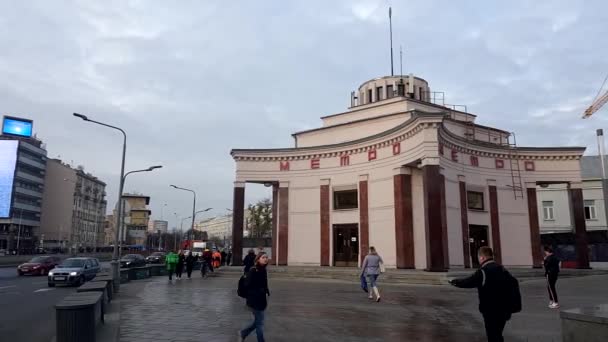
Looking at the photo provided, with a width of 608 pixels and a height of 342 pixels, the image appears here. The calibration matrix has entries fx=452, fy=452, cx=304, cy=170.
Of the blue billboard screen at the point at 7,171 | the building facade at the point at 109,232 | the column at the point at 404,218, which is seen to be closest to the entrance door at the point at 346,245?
the column at the point at 404,218

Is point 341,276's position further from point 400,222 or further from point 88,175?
point 88,175

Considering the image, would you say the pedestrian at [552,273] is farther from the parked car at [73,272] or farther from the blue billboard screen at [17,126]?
the blue billboard screen at [17,126]

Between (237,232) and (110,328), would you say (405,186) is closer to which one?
(237,232)

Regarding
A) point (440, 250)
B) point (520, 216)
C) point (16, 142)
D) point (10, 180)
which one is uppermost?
point (16, 142)

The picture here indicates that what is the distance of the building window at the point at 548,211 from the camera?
49531mm

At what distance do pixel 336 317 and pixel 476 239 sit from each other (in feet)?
69.6

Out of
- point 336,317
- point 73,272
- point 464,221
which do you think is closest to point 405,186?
point 464,221

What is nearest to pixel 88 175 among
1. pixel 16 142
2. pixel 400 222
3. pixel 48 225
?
pixel 48 225

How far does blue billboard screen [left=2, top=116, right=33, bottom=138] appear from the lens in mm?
83062

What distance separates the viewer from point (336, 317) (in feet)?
39.4

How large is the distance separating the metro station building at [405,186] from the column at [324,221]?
7 cm

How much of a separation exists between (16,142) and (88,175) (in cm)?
4279

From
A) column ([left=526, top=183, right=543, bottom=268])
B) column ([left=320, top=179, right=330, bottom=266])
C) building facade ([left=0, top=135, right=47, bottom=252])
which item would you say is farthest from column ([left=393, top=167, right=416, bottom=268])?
building facade ([left=0, top=135, right=47, bottom=252])

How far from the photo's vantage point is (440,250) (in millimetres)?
24750
